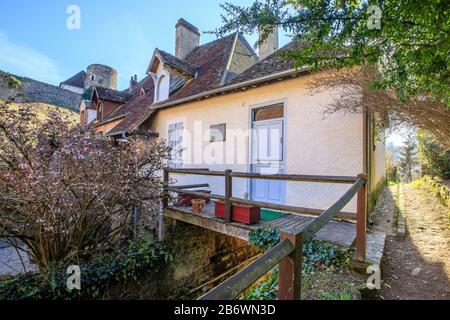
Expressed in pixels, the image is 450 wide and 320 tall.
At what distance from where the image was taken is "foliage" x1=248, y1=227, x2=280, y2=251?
3848 millimetres

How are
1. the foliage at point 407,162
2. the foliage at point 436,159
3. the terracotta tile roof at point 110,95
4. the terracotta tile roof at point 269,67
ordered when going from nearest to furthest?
1. the terracotta tile roof at point 269,67
2. the foliage at point 436,159
3. the terracotta tile roof at point 110,95
4. the foliage at point 407,162

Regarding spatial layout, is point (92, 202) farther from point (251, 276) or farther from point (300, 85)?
point (300, 85)

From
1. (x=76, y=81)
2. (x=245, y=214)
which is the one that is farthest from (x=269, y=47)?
(x=76, y=81)

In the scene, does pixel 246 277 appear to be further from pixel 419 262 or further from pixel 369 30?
pixel 419 262

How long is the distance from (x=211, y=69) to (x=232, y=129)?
12.3ft

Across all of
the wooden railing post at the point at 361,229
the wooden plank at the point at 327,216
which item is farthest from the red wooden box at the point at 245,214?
the wooden plank at the point at 327,216

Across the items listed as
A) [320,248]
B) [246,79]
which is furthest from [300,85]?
[320,248]

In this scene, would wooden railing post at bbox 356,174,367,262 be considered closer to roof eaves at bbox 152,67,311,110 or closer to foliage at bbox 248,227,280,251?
foliage at bbox 248,227,280,251

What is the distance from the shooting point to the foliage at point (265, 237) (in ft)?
12.6

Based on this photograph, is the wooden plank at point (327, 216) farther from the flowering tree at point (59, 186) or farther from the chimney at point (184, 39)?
the chimney at point (184, 39)

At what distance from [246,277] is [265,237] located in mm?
2823

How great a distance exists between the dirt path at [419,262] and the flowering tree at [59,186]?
16.2 feet

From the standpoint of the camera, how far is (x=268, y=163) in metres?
6.54
